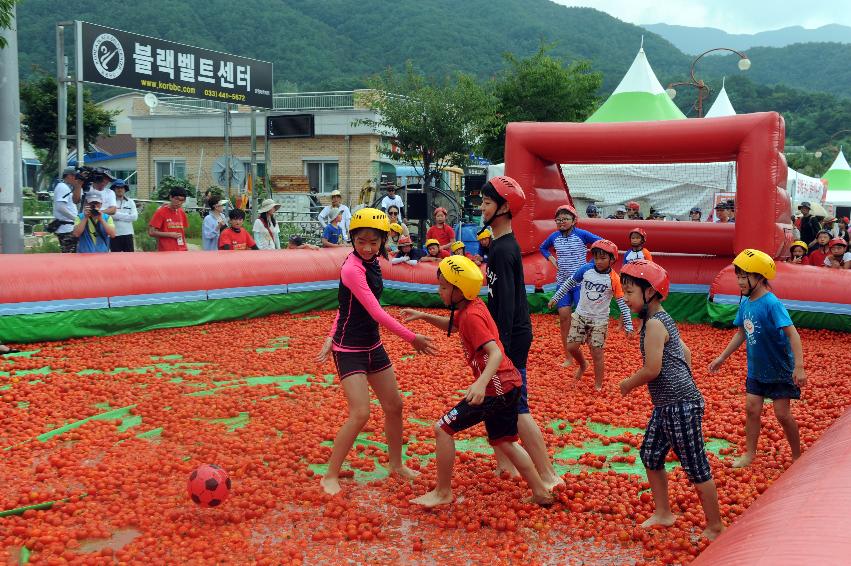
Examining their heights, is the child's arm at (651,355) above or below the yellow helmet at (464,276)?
below

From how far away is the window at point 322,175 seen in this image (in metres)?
33.0

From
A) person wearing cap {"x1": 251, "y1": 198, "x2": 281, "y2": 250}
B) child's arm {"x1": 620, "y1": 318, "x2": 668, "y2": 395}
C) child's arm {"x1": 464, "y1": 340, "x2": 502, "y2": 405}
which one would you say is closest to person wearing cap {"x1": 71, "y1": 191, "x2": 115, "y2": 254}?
person wearing cap {"x1": 251, "y1": 198, "x2": 281, "y2": 250}

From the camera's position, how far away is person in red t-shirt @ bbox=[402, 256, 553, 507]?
4.41m

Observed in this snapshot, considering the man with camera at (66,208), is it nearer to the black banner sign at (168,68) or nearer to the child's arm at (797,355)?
the black banner sign at (168,68)

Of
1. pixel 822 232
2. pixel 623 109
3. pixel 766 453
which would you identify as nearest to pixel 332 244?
pixel 822 232

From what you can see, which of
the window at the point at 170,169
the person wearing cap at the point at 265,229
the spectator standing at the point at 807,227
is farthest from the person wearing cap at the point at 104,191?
the window at the point at 170,169

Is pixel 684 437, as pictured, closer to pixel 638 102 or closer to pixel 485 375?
pixel 485 375

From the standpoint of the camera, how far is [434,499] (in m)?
4.69

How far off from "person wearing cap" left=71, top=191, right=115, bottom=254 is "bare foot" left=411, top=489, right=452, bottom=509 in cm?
737

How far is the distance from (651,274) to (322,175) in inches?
1170

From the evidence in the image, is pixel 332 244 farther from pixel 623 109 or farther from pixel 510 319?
pixel 623 109

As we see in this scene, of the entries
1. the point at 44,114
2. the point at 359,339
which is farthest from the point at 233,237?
the point at 44,114

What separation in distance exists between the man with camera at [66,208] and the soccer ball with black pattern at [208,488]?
23.7ft

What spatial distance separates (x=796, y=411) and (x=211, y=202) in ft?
27.6
